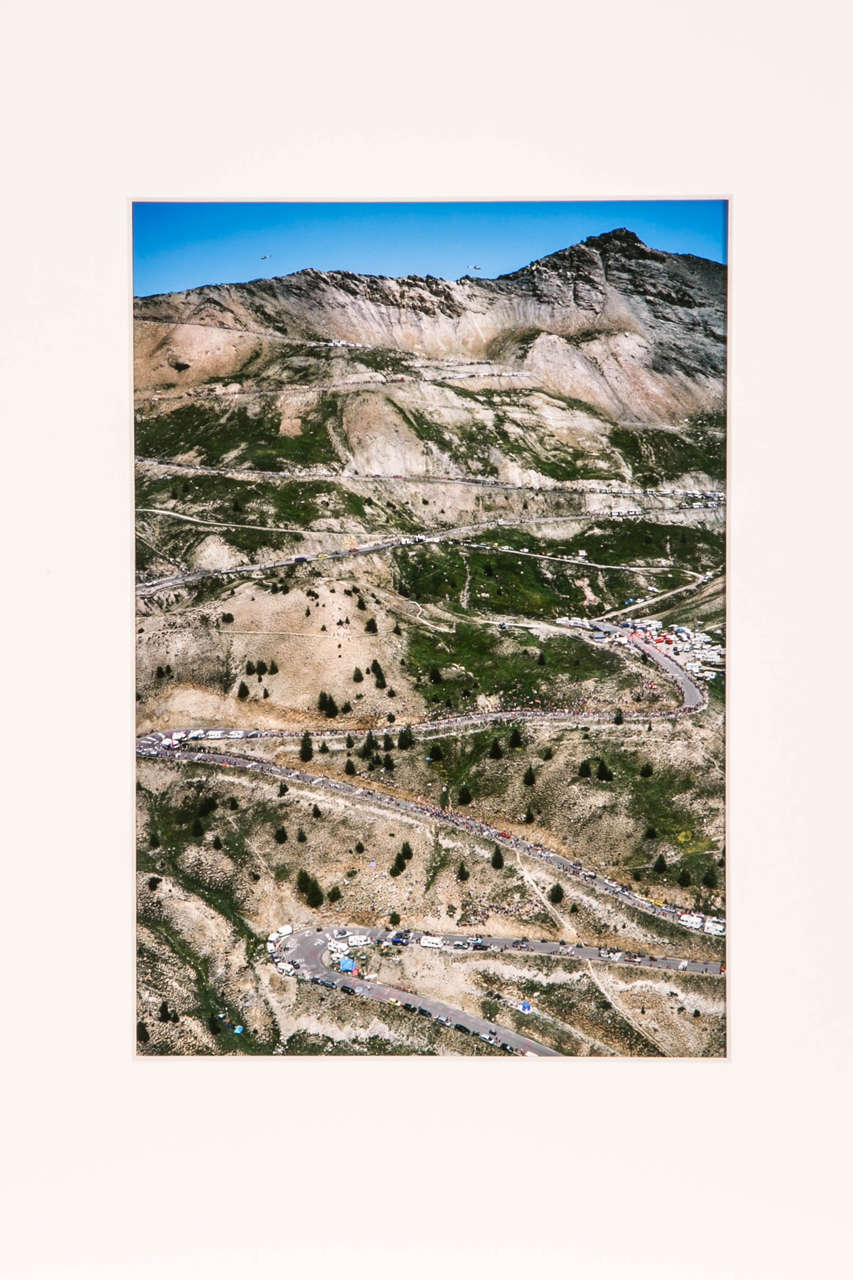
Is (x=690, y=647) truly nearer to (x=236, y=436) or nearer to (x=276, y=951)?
(x=276, y=951)

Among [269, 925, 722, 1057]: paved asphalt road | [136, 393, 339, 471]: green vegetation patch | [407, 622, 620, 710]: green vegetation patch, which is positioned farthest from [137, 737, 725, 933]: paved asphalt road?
[136, 393, 339, 471]: green vegetation patch

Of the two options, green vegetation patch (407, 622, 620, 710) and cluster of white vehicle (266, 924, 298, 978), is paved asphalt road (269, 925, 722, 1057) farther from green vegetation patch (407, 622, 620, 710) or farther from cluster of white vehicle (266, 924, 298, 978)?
green vegetation patch (407, 622, 620, 710)
